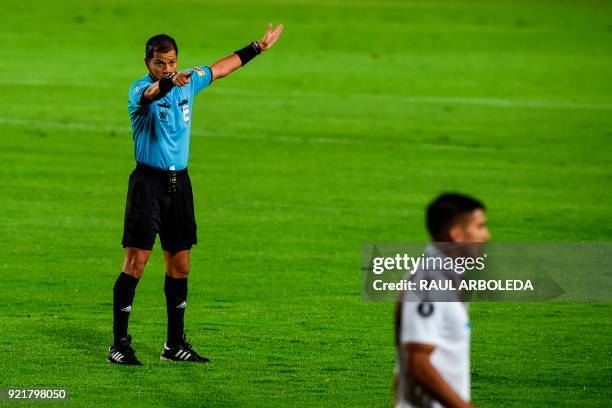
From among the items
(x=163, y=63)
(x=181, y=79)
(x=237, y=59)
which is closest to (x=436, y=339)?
(x=181, y=79)

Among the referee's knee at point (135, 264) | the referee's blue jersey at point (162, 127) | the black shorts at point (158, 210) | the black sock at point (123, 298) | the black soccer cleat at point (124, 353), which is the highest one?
the referee's blue jersey at point (162, 127)

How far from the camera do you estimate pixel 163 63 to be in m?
11.3

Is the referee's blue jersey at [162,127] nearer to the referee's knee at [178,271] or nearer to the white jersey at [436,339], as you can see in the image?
the referee's knee at [178,271]

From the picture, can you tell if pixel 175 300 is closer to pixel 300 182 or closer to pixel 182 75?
pixel 182 75

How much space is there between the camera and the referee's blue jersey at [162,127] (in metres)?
11.4

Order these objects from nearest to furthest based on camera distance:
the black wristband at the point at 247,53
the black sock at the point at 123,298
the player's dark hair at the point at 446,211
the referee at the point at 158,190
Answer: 1. the player's dark hair at the point at 446,211
2. the referee at the point at 158,190
3. the black sock at the point at 123,298
4. the black wristband at the point at 247,53

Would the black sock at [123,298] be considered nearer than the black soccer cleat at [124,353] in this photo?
Yes

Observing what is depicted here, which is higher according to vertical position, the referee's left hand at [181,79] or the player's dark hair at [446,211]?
the referee's left hand at [181,79]

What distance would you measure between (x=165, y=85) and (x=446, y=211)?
427 centimetres

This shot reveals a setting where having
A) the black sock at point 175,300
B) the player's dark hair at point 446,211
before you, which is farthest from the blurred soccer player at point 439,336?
the black sock at point 175,300

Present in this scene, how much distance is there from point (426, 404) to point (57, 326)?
6.90 metres

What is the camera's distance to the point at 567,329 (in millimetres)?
13680

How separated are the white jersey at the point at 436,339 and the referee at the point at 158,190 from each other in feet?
15.5

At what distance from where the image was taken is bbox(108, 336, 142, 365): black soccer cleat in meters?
11.8
